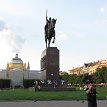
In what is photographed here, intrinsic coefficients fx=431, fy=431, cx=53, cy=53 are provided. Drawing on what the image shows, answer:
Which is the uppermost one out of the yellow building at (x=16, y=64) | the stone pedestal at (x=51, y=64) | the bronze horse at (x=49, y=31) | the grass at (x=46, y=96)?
the yellow building at (x=16, y=64)

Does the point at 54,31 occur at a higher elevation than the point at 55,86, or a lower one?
higher

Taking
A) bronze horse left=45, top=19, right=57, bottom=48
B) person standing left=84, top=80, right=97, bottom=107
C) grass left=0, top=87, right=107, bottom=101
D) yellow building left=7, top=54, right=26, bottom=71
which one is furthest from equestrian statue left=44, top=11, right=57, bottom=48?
yellow building left=7, top=54, right=26, bottom=71

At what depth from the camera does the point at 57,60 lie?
148 feet

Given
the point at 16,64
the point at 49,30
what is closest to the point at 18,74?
the point at 16,64

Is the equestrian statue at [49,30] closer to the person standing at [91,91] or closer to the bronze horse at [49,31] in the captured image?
the bronze horse at [49,31]

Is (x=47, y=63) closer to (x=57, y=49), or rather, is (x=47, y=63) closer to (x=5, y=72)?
(x=57, y=49)

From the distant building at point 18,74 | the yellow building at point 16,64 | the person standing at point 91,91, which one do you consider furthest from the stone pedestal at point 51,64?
the yellow building at point 16,64

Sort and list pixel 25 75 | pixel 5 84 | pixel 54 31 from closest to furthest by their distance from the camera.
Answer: pixel 54 31, pixel 5 84, pixel 25 75

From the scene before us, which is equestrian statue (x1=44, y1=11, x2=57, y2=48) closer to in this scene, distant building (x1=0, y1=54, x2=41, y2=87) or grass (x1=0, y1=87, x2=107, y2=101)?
grass (x1=0, y1=87, x2=107, y2=101)

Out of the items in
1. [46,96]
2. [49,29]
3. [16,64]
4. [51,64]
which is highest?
[16,64]

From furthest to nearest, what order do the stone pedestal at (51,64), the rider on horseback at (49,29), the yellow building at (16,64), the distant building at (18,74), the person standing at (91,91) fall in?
the yellow building at (16,64) < the distant building at (18,74) < the rider on horseback at (49,29) < the stone pedestal at (51,64) < the person standing at (91,91)

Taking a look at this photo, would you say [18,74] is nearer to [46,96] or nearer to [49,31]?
[49,31]
